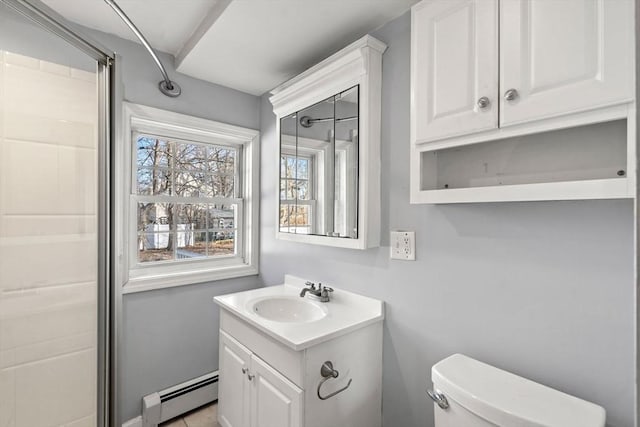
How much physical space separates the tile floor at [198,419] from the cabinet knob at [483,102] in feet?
7.24

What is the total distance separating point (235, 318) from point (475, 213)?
4.14 ft

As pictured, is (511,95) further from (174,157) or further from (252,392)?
(174,157)

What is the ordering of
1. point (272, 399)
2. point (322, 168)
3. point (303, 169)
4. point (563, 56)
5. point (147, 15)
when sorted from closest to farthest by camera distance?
point (563, 56), point (272, 399), point (147, 15), point (322, 168), point (303, 169)

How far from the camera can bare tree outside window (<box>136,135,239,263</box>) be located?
2033mm

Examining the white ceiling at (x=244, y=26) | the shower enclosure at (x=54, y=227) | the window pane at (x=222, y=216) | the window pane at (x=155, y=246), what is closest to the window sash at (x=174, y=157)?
the window pane at (x=222, y=216)

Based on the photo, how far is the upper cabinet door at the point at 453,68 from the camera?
0.96 meters

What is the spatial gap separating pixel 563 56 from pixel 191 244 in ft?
7.27

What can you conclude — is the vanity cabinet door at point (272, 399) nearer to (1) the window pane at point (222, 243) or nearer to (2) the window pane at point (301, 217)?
(2) the window pane at point (301, 217)

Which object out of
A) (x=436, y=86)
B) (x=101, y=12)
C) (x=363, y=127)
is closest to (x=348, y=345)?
(x=363, y=127)

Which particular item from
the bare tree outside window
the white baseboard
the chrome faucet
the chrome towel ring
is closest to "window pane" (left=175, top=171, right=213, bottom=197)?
the bare tree outside window

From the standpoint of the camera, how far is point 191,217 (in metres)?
2.21

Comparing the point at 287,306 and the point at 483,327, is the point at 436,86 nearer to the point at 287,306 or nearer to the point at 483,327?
the point at 483,327

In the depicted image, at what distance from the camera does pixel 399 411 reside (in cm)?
142

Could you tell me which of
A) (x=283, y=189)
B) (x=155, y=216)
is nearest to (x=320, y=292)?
(x=283, y=189)
